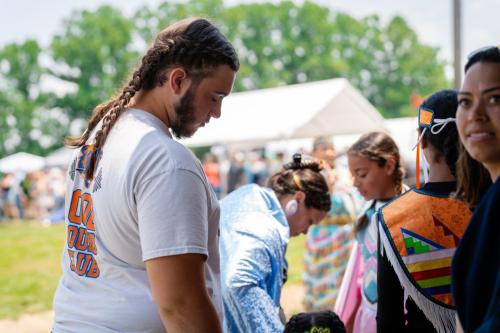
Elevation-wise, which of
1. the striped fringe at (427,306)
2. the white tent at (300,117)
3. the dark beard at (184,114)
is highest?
the dark beard at (184,114)

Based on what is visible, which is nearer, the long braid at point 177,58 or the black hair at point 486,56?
the black hair at point 486,56

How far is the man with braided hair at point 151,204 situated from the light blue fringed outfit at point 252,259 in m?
0.46

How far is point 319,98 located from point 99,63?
3776cm

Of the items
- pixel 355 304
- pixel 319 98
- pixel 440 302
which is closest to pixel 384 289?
pixel 440 302

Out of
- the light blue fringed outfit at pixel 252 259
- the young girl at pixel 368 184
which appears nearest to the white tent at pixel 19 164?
the young girl at pixel 368 184

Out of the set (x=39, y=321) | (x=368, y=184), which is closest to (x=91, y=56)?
(x=39, y=321)

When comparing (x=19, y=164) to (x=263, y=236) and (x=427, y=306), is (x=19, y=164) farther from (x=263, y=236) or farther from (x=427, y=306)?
(x=427, y=306)

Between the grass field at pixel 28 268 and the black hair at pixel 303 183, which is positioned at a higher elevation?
the black hair at pixel 303 183

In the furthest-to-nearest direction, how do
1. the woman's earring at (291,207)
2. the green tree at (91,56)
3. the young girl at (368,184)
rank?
the green tree at (91,56) < the young girl at (368,184) < the woman's earring at (291,207)

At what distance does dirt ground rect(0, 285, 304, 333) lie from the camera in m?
6.24

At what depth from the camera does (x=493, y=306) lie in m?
1.10

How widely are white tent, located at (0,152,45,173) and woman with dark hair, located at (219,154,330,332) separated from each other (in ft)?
74.2

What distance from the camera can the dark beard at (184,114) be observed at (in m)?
1.71

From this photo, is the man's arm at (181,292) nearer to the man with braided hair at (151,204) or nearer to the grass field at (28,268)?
the man with braided hair at (151,204)
